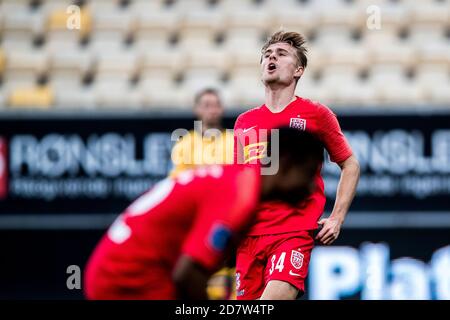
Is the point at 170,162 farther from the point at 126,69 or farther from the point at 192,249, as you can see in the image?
the point at 192,249

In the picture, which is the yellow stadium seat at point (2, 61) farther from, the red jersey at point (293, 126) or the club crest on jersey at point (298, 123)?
the club crest on jersey at point (298, 123)

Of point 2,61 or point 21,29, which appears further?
point 21,29

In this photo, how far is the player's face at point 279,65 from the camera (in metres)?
5.43

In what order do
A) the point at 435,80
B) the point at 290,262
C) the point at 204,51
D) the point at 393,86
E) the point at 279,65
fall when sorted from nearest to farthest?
the point at 290,262
the point at 279,65
the point at 393,86
the point at 435,80
the point at 204,51

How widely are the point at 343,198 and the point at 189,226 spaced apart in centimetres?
197

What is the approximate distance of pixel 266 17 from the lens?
10.4 metres

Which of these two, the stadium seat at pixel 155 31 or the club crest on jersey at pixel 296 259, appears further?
the stadium seat at pixel 155 31

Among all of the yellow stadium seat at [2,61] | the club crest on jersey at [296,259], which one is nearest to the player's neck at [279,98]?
the club crest on jersey at [296,259]

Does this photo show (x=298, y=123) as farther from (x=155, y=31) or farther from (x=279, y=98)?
(x=155, y=31)

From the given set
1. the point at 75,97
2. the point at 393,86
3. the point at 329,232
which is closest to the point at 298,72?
the point at 329,232

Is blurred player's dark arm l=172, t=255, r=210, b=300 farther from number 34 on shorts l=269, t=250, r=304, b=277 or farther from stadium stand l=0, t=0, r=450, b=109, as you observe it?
stadium stand l=0, t=0, r=450, b=109

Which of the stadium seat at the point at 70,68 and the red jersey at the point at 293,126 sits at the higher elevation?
the stadium seat at the point at 70,68

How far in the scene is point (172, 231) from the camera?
3604 millimetres
